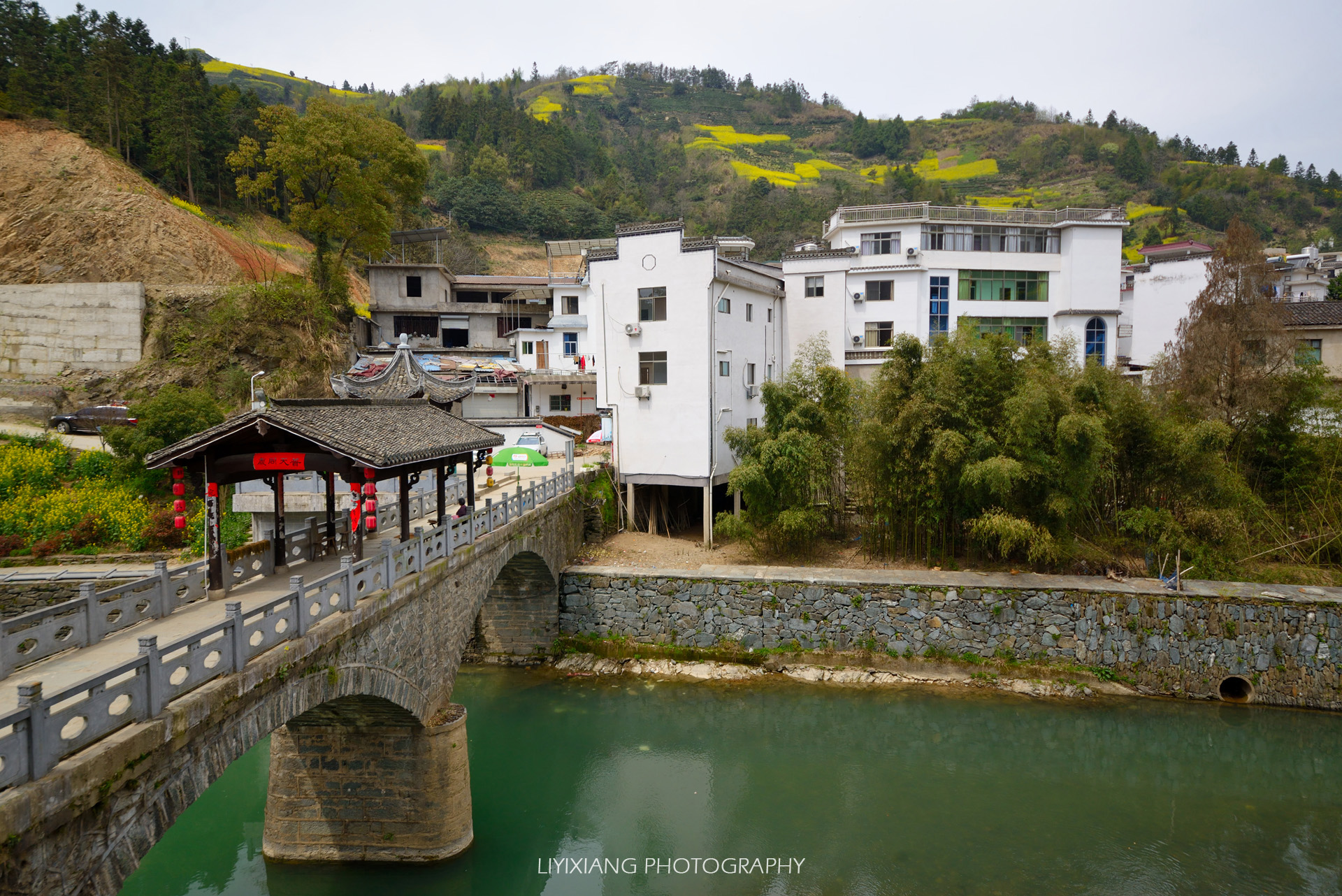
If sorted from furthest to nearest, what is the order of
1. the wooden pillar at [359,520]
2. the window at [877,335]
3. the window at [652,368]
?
the window at [877,335], the window at [652,368], the wooden pillar at [359,520]

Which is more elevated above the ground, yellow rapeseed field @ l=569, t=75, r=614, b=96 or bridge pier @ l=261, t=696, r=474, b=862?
yellow rapeseed field @ l=569, t=75, r=614, b=96

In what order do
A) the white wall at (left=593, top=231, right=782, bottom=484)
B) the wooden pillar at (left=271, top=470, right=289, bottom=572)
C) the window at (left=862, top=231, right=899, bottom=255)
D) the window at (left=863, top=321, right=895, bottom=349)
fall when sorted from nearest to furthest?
the wooden pillar at (left=271, top=470, right=289, bottom=572), the white wall at (left=593, top=231, right=782, bottom=484), the window at (left=863, top=321, right=895, bottom=349), the window at (left=862, top=231, right=899, bottom=255)

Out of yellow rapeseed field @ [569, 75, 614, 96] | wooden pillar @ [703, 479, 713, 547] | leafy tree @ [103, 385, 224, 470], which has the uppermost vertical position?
yellow rapeseed field @ [569, 75, 614, 96]

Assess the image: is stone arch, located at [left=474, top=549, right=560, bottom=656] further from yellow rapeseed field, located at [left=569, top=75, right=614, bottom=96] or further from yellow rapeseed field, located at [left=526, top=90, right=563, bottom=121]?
yellow rapeseed field, located at [left=569, top=75, right=614, bottom=96]

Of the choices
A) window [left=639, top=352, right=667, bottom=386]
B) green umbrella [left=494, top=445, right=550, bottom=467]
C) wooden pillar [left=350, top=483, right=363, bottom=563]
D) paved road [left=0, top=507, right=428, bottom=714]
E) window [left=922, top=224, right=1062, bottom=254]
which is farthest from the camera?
window [left=922, top=224, right=1062, bottom=254]

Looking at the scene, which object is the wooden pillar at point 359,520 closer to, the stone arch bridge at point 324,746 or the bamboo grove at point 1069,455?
the stone arch bridge at point 324,746

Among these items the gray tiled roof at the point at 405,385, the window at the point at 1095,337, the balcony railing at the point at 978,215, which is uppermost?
the balcony railing at the point at 978,215

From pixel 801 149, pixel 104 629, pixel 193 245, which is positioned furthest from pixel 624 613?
pixel 801 149

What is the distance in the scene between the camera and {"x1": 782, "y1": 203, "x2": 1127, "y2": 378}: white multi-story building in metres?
30.1

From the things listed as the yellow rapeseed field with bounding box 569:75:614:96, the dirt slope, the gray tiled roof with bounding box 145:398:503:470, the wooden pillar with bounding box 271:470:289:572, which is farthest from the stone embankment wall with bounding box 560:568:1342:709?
the yellow rapeseed field with bounding box 569:75:614:96

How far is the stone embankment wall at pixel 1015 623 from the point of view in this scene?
61.1 feet

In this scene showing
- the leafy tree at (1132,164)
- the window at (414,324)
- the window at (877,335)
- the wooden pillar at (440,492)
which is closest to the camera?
the wooden pillar at (440,492)

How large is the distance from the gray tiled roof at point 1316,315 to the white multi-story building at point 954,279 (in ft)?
21.1

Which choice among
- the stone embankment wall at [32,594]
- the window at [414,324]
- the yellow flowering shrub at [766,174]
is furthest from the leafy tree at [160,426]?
the yellow flowering shrub at [766,174]
